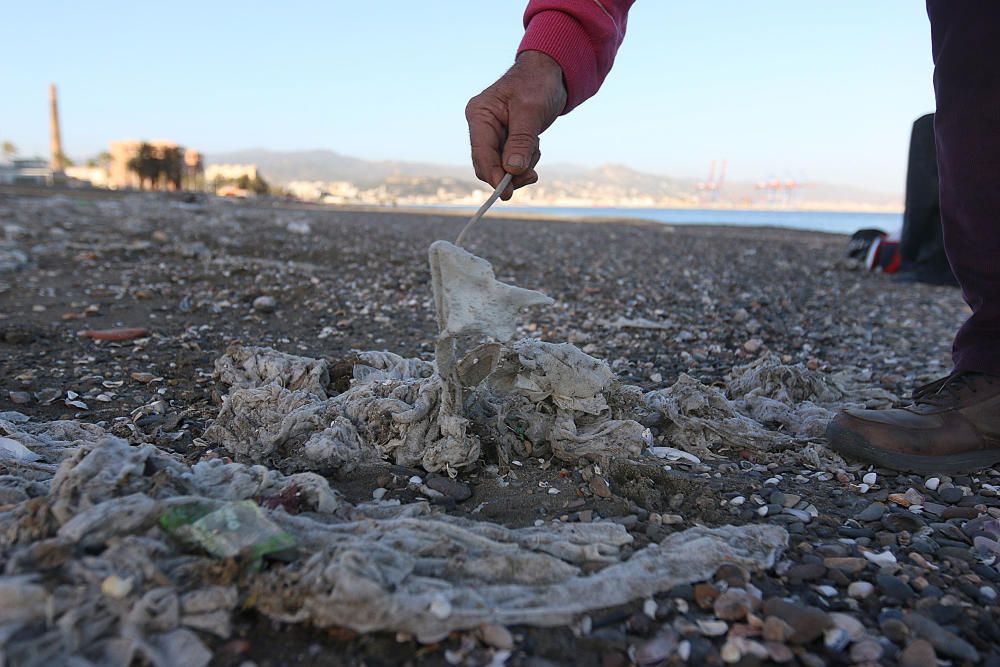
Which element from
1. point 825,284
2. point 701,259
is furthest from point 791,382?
point 701,259

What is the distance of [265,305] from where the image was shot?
4.92 meters

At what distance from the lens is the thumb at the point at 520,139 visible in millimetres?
2045

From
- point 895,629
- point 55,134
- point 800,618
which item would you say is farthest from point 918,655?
point 55,134

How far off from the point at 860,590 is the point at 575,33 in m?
2.02

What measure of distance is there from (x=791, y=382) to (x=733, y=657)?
2.05 meters

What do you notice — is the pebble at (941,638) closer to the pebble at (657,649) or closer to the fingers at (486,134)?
the pebble at (657,649)

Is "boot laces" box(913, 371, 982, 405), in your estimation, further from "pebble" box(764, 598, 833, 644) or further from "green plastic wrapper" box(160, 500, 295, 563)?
"green plastic wrapper" box(160, 500, 295, 563)

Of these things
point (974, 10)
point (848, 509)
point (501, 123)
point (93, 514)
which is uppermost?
point (974, 10)

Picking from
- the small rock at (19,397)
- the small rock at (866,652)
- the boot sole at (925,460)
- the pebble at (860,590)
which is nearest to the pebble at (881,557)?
the pebble at (860,590)

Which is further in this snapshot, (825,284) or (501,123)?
(825,284)

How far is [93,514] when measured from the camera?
1335 mm

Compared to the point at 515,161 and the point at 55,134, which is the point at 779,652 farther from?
the point at 55,134

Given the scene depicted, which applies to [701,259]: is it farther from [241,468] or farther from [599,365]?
[241,468]

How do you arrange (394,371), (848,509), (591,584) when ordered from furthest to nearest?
1. (394,371)
2. (848,509)
3. (591,584)
